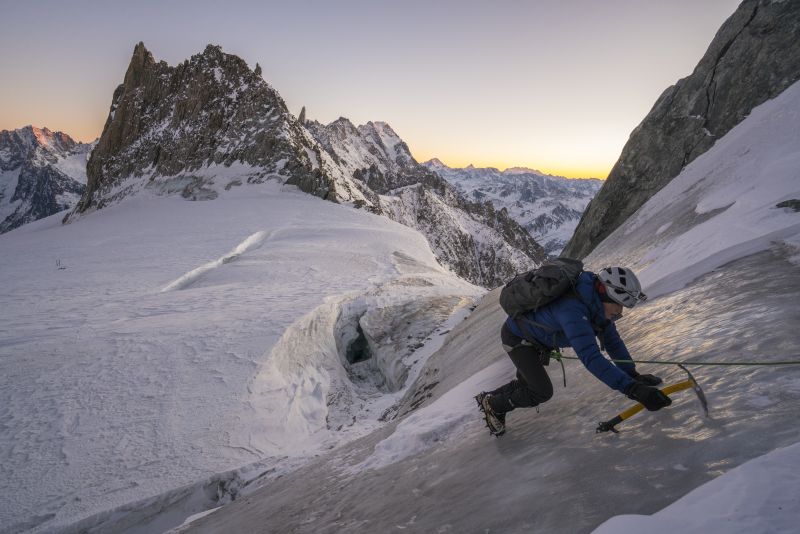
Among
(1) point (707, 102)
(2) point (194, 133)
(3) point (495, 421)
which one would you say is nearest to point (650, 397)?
(3) point (495, 421)

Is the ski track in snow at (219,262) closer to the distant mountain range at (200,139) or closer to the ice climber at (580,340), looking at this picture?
the ice climber at (580,340)

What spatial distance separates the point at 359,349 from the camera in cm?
1705

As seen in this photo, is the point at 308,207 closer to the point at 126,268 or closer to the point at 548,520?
the point at 126,268

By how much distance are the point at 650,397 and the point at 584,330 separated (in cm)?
73

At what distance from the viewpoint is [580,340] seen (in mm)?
3871

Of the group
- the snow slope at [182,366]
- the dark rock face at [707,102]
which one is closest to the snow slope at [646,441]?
the snow slope at [182,366]

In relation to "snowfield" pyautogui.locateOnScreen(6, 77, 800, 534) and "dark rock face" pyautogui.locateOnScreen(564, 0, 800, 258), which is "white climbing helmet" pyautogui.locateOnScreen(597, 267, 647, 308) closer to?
"snowfield" pyautogui.locateOnScreen(6, 77, 800, 534)

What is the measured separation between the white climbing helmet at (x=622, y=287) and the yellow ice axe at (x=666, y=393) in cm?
66

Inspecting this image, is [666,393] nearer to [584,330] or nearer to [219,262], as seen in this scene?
[584,330]

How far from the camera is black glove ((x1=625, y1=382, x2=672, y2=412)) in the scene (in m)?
3.39

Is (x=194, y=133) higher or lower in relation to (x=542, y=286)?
higher

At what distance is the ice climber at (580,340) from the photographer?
12.0ft

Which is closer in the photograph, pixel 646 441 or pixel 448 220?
pixel 646 441

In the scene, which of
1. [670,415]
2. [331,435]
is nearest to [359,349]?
[331,435]
